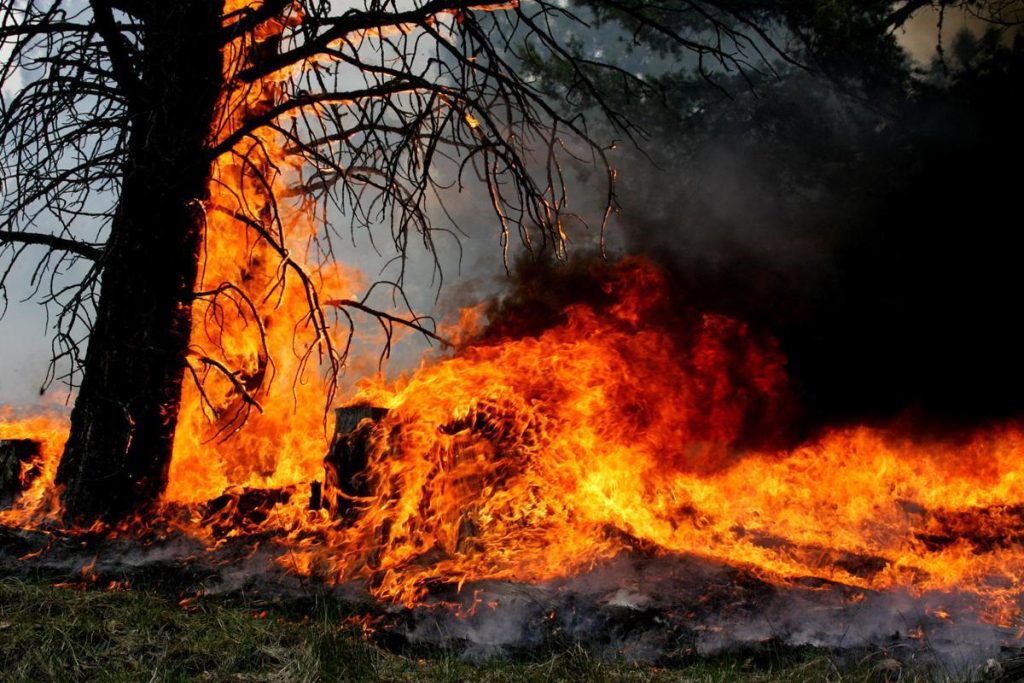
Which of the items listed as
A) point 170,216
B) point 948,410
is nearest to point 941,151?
point 948,410

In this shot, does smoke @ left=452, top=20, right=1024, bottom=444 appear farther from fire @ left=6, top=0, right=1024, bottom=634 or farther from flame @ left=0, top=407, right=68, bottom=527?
flame @ left=0, top=407, right=68, bottom=527

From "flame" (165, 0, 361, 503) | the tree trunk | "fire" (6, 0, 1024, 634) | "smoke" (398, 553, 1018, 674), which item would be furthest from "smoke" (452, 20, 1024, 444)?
"smoke" (398, 553, 1018, 674)

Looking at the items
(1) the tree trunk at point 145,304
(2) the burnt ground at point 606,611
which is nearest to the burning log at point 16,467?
(1) the tree trunk at point 145,304

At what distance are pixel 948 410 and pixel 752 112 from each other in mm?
6213

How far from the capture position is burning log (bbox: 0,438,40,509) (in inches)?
245

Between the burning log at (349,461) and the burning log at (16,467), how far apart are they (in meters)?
2.51

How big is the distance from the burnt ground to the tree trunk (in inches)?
22.1

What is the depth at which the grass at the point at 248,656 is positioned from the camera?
11.5 ft

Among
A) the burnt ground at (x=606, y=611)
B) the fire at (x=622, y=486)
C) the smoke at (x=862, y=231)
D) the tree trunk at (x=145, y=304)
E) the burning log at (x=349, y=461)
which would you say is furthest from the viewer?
the smoke at (x=862, y=231)

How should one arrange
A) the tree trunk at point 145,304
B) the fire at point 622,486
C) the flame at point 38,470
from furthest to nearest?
the flame at point 38,470 → the tree trunk at point 145,304 → the fire at point 622,486

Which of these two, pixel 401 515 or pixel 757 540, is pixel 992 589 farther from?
pixel 401 515

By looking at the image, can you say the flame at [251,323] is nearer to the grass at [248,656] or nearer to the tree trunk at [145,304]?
the tree trunk at [145,304]

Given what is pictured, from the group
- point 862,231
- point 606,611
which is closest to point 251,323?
point 606,611

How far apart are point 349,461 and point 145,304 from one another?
197 cm
